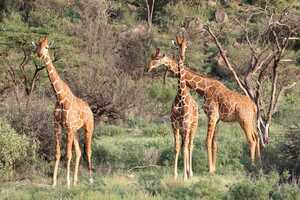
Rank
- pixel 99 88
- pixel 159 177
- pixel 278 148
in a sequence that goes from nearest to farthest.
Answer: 1. pixel 159 177
2. pixel 278 148
3. pixel 99 88

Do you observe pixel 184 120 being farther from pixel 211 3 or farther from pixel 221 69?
pixel 211 3

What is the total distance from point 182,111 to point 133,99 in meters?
8.56

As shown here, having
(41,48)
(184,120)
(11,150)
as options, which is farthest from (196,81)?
(11,150)

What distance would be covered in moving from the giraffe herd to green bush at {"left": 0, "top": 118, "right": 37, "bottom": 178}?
142 centimetres

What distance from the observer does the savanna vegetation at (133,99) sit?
12.5 metres

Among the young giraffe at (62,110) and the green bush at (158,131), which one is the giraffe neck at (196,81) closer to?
the young giraffe at (62,110)

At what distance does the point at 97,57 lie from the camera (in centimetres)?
2855

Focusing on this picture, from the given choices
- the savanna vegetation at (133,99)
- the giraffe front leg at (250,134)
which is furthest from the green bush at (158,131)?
the giraffe front leg at (250,134)

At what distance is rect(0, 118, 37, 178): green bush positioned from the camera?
46.2 feet

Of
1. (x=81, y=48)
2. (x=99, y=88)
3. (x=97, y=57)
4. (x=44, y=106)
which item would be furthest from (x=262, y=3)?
(x=44, y=106)

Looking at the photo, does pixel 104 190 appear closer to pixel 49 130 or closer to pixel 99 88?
pixel 49 130

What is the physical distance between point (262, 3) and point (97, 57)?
1533 cm

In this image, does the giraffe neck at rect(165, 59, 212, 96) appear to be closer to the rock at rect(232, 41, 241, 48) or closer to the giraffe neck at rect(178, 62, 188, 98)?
the giraffe neck at rect(178, 62, 188, 98)

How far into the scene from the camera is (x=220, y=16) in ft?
128
